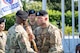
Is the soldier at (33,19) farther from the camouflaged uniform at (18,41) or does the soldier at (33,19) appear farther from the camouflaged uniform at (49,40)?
the camouflaged uniform at (18,41)

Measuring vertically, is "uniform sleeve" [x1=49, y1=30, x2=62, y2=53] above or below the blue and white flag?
below

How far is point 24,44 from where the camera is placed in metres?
5.30

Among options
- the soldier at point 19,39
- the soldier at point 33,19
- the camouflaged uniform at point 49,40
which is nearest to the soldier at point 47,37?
the camouflaged uniform at point 49,40

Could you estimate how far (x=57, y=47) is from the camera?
5473 millimetres

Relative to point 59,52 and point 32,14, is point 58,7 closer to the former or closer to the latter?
→ point 32,14

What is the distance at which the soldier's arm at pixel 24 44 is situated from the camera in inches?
209

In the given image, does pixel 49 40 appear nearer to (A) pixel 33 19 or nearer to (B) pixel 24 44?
(B) pixel 24 44

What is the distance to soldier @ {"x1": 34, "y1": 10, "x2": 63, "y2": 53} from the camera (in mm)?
5480

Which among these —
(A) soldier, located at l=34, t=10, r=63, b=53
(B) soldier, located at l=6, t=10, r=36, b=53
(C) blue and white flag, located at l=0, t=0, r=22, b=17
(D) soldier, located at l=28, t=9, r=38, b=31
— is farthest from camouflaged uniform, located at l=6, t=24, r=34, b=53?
(C) blue and white flag, located at l=0, t=0, r=22, b=17

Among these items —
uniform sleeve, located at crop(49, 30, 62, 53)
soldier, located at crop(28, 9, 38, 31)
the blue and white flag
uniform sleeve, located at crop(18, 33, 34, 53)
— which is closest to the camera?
uniform sleeve, located at crop(18, 33, 34, 53)

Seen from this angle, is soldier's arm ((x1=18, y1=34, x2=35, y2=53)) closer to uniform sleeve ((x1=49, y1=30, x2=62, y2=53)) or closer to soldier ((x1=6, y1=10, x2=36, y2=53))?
soldier ((x1=6, y1=10, x2=36, y2=53))

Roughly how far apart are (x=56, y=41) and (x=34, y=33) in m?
0.58

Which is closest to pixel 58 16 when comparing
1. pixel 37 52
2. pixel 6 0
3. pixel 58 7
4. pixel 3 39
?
pixel 58 7

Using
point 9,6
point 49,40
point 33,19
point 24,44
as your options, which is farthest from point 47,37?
point 9,6
